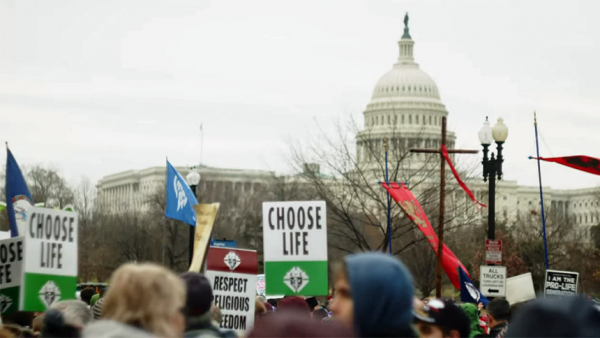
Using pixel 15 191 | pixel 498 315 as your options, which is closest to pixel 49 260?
pixel 15 191

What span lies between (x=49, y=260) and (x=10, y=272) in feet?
3.39

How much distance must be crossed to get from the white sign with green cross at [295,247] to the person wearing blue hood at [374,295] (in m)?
6.73

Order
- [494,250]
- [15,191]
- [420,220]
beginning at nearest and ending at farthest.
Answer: [15,191]
[420,220]
[494,250]

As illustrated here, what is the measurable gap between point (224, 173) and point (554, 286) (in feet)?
503

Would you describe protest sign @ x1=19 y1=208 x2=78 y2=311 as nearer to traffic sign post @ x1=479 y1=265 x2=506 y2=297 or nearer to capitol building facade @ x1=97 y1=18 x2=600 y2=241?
traffic sign post @ x1=479 y1=265 x2=506 y2=297

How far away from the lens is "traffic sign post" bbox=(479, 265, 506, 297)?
2148 centimetres

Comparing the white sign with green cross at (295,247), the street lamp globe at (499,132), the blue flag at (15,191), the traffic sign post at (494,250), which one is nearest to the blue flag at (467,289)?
the traffic sign post at (494,250)

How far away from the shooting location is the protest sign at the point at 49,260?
10234mm

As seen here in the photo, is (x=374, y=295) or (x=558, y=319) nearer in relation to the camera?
(x=558, y=319)

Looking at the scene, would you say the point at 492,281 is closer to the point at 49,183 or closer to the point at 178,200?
the point at 178,200

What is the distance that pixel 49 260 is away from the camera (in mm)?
10305

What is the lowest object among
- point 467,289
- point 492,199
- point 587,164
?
point 467,289

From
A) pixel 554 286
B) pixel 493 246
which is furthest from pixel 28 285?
pixel 493 246

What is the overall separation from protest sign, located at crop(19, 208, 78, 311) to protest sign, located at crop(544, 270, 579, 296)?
34.6ft
